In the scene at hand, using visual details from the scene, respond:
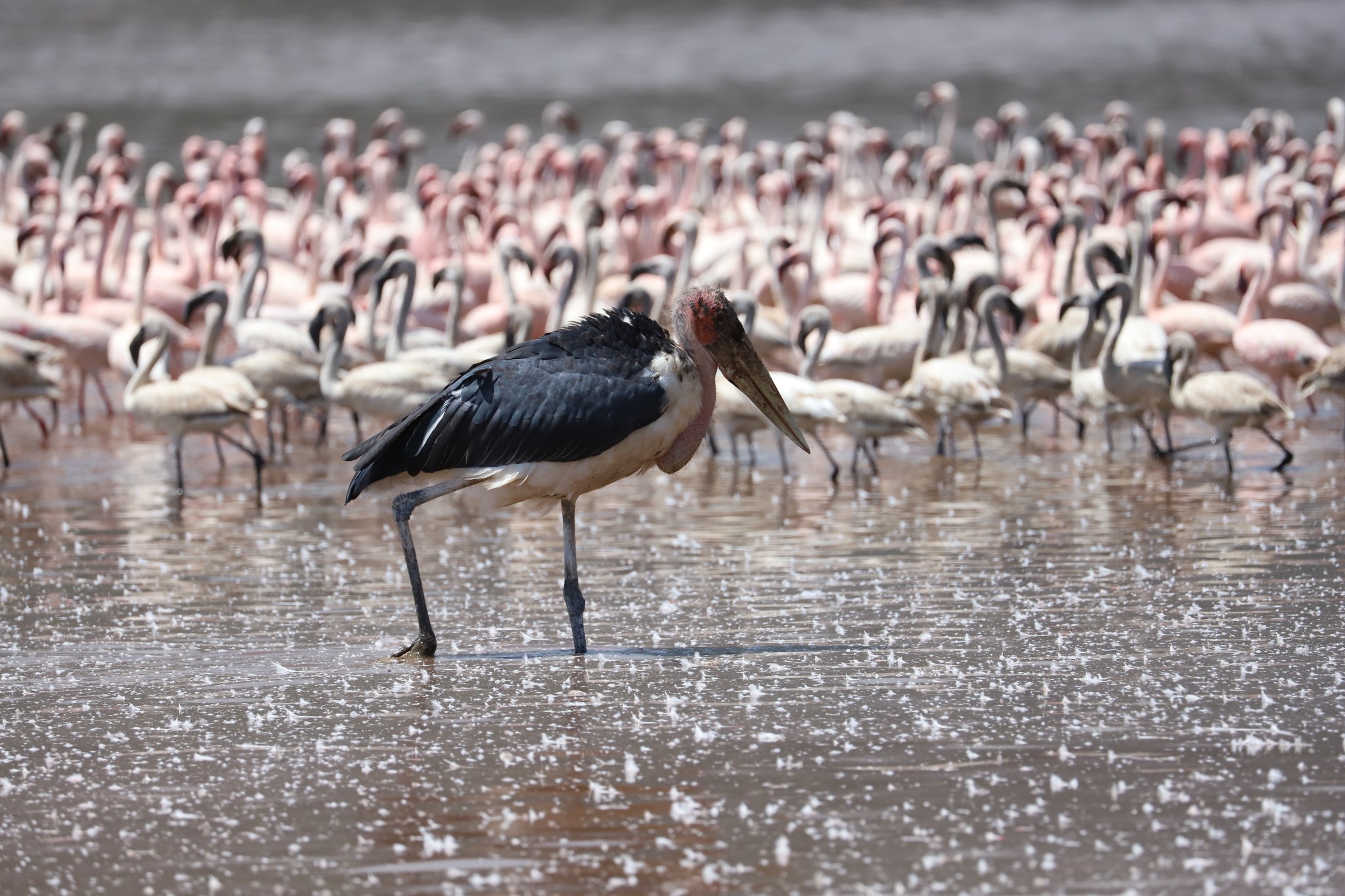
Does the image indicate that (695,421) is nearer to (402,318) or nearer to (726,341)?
(726,341)

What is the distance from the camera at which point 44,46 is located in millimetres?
44656

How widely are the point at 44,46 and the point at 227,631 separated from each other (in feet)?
135

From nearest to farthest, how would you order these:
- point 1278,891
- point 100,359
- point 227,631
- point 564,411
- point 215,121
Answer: point 1278,891, point 564,411, point 227,631, point 100,359, point 215,121

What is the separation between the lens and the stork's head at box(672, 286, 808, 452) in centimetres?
639

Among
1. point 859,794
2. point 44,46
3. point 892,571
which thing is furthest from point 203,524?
point 44,46

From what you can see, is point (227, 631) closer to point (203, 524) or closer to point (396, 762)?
point (396, 762)

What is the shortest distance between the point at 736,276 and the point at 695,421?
39.9 feet

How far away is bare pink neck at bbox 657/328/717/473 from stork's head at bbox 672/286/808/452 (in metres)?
0.01

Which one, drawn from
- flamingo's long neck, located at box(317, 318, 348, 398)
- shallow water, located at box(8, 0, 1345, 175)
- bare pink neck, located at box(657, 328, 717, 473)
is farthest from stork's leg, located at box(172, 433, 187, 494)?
shallow water, located at box(8, 0, 1345, 175)

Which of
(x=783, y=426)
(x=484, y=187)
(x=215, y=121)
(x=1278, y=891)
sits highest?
(x=215, y=121)

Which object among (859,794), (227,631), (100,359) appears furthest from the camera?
(100,359)

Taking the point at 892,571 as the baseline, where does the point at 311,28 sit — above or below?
above

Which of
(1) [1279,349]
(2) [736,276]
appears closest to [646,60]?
(2) [736,276]

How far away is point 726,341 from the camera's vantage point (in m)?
6.43
